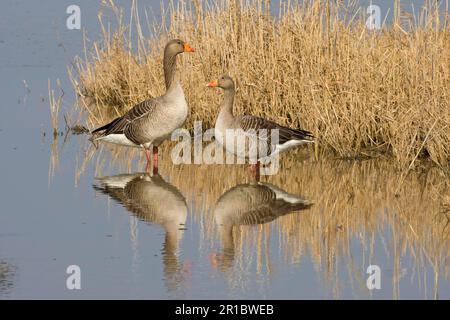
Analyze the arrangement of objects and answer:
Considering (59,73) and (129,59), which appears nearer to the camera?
(129,59)

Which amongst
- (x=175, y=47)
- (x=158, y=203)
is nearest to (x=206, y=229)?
(x=158, y=203)

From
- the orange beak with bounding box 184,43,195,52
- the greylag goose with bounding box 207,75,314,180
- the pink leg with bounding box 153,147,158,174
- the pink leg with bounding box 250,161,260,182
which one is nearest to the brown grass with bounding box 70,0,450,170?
the greylag goose with bounding box 207,75,314,180

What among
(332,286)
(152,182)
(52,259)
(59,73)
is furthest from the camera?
(59,73)

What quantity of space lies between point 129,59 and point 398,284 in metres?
8.55

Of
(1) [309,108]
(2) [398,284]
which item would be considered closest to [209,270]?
(2) [398,284]

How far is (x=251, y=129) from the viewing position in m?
12.5

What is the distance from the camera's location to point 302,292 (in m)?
7.77

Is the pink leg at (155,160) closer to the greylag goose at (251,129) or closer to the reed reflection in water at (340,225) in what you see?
the reed reflection in water at (340,225)

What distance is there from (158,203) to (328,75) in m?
3.69

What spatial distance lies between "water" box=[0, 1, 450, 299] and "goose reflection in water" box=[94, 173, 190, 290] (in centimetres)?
2

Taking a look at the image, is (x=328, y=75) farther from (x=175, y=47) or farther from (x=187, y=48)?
(x=175, y=47)

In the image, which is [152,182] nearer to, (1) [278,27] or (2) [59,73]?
(1) [278,27]

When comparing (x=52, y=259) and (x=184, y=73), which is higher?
(x=184, y=73)
